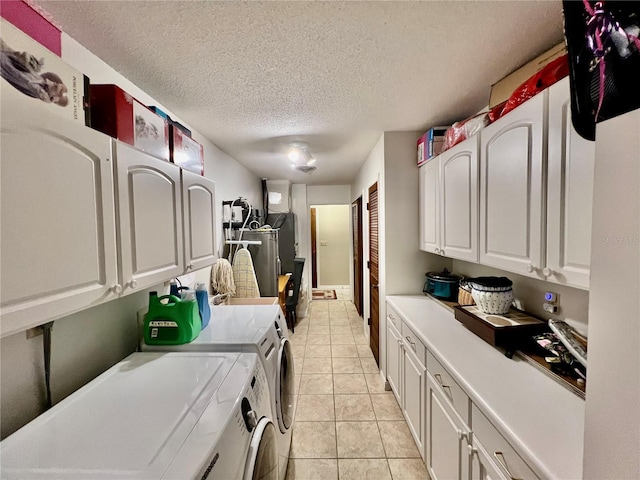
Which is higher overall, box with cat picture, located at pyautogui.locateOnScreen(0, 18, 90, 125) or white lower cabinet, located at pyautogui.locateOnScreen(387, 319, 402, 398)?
box with cat picture, located at pyautogui.locateOnScreen(0, 18, 90, 125)

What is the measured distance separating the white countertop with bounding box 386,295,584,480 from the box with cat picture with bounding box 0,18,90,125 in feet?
5.34

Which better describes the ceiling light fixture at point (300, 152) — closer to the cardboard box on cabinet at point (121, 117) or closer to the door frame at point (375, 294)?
the door frame at point (375, 294)

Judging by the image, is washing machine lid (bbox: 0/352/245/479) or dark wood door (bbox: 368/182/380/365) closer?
washing machine lid (bbox: 0/352/245/479)

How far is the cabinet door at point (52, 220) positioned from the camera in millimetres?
606

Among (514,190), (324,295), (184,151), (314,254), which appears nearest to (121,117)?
(184,151)

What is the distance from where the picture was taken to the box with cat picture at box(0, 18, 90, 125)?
24.5 inches

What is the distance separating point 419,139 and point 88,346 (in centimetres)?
249

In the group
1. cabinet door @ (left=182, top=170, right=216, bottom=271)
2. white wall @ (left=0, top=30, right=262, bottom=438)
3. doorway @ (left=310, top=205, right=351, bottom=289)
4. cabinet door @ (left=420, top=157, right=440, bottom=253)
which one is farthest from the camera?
doorway @ (left=310, top=205, right=351, bottom=289)

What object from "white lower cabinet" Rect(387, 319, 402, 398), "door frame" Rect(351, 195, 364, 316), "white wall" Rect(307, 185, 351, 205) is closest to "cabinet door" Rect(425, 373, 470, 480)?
"white lower cabinet" Rect(387, 319, 402, 398)

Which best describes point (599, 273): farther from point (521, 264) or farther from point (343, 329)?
point (343, 329)

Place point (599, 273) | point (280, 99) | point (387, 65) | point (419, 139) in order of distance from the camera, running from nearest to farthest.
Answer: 1. point (599, 273)
2. point (387, 65)
3. point (280, 99)
4. point (419, 139)

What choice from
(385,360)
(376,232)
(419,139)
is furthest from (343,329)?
(419,139)

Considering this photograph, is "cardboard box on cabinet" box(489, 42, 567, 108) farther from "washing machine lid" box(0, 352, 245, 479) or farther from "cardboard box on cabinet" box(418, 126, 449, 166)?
"washing machine lid" box(0, 352, 245, 479)

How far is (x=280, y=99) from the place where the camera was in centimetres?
161
